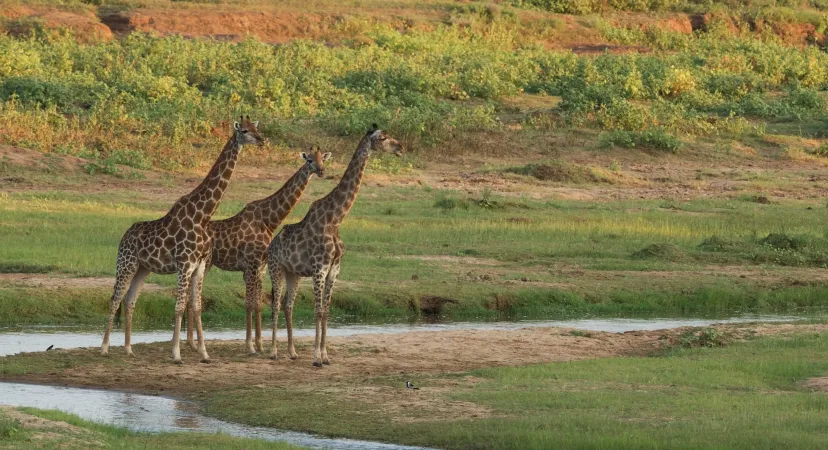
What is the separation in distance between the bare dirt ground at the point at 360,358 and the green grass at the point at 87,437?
2161 millimetres

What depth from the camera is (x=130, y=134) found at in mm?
29281

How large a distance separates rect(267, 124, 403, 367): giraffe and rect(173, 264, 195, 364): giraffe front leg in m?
0.89

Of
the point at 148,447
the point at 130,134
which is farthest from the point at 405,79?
the point at 148,447

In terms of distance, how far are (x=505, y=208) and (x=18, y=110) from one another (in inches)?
420

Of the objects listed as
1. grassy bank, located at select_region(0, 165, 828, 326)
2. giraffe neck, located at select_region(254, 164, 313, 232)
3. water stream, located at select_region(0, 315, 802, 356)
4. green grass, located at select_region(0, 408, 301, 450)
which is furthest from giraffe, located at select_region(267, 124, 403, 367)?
grassy bank, located at select_region(0, 165, 828, 326)

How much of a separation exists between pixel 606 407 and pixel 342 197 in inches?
159

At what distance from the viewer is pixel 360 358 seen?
15.3 m

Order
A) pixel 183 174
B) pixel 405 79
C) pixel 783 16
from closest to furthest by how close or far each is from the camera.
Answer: pixel 183 174, pixel 405 79, pixel 783 16

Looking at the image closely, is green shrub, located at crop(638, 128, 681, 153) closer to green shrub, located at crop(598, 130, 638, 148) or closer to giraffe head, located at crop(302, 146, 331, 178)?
green shrub, located at crop(598, 130, 638, 148)

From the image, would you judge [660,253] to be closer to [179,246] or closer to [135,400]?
[179,246]

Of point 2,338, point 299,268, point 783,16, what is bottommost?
point 2,338

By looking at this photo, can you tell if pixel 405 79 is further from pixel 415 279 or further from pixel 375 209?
pixel 415 279

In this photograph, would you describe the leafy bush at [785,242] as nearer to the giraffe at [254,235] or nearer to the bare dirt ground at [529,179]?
the bare dirt ground at [529,179]

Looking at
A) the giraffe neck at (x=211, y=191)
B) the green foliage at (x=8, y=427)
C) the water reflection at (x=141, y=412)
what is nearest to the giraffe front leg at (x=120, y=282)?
the giraffe neck at (x=211, y=191)
